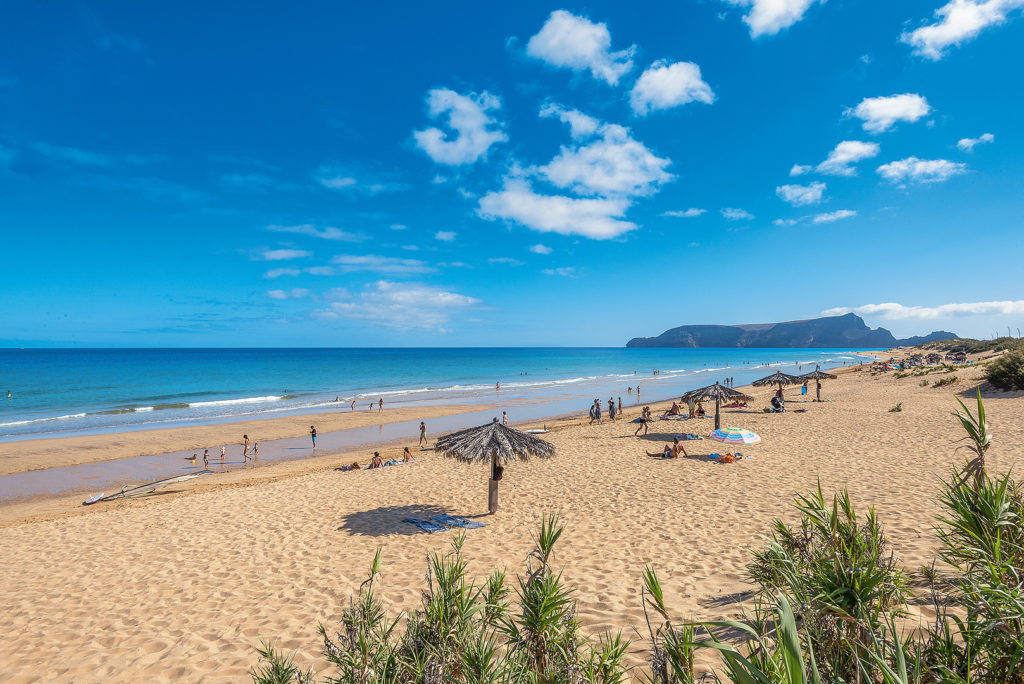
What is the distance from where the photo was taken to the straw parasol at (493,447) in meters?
10.6

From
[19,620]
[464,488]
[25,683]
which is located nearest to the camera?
[25,683]

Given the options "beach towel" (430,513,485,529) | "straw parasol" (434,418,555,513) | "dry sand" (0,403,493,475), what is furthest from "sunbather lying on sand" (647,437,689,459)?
"dry sand" (0,403,493,475)

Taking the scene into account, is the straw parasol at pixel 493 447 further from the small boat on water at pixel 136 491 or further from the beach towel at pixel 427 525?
the small boat on water at pixel 136 491

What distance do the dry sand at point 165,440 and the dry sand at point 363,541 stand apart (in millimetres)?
8906

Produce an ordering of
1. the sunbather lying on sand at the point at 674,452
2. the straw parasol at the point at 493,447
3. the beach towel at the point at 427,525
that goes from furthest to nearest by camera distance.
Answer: the sunbather lying on sand at the point at 674,452, the straw parasol at the point at 493,447, the beach towel at the point at 427,525

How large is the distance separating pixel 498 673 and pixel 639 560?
585 cm

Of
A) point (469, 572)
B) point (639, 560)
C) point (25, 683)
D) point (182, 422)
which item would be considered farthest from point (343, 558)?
point (182, 422)

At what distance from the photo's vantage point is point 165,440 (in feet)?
82.5

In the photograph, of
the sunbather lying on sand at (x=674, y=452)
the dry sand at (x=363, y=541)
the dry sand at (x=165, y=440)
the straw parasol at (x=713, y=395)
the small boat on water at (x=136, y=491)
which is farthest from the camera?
the dry sand at (x=165, y=440)

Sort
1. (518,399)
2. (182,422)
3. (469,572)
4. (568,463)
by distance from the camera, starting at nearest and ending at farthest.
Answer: (469,572)
(568,463)
(182,422)
(518,399)

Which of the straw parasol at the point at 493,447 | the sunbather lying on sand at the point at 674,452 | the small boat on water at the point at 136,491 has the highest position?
the straw parasol at the point at 493,447

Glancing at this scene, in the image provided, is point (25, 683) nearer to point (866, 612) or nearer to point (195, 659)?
point (195, 659)

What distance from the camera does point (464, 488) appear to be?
1357 centimetres

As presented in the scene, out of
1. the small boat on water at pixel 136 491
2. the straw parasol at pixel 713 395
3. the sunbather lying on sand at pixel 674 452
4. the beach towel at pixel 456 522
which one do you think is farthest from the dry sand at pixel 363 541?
the straw parasol at pixel 713 395
